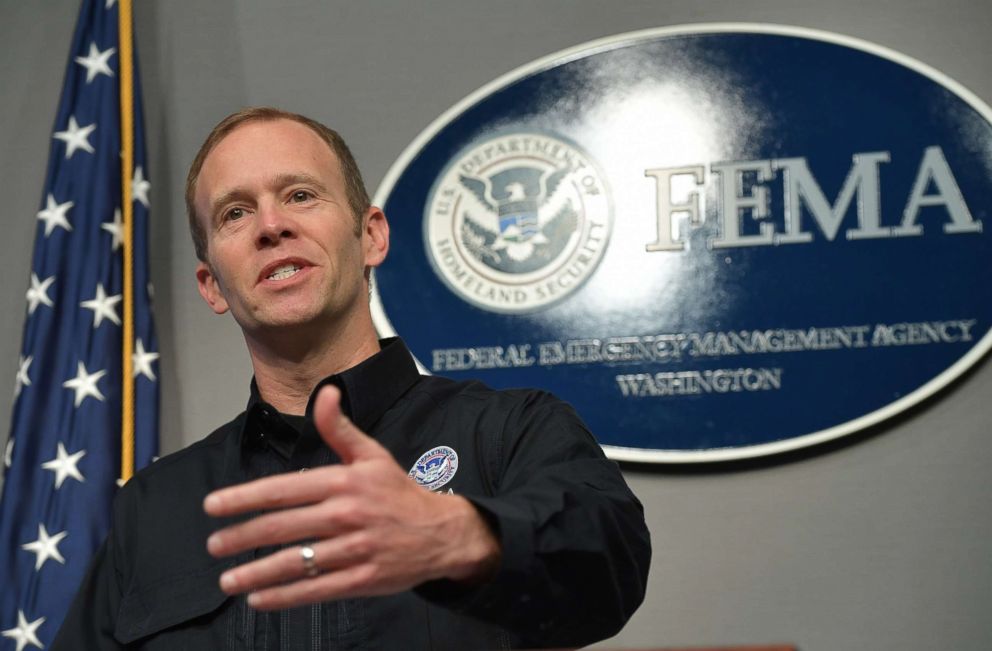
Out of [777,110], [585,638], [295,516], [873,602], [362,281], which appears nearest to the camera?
[295,516]

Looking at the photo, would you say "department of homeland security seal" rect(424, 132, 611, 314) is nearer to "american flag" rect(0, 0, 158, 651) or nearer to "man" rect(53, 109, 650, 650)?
"american flag" rect(0, 0, 158, 651)

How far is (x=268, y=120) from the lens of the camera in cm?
170

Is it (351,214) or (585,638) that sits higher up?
(351,214)

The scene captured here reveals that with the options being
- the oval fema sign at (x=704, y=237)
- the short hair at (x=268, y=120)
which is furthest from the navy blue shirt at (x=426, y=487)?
the oval fema sign at (x=704, y=237)

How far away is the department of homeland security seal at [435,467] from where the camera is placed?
142 cm

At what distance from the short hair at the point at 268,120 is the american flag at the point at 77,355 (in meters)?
1.01

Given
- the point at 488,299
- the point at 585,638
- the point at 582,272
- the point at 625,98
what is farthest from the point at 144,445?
the point at 585,638

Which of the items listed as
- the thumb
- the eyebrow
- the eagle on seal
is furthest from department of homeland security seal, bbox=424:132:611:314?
the thumb

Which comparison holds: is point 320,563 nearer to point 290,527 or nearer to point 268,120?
point 290,527

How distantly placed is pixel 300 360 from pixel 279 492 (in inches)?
30.3

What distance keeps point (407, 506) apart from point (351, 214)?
860 mm

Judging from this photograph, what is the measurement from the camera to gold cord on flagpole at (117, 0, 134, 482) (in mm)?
2646

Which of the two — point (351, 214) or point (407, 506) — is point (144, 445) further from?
point (407, 506)

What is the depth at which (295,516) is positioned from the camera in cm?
86
